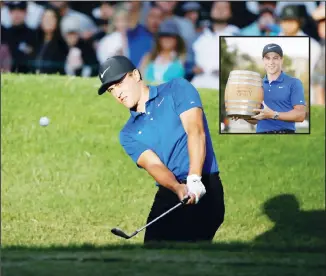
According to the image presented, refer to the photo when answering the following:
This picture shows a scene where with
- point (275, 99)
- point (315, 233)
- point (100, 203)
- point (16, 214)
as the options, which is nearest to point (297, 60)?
point (275, 99)

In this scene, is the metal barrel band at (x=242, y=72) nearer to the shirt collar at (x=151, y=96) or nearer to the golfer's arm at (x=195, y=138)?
the golfer's arm at (x=195, y=138)

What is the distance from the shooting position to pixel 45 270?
7625 millimetres

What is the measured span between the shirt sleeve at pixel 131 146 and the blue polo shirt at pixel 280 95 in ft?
2.90

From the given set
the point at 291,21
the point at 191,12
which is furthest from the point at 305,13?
the point at 191,12

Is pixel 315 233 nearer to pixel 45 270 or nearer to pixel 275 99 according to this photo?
pixel 275 99

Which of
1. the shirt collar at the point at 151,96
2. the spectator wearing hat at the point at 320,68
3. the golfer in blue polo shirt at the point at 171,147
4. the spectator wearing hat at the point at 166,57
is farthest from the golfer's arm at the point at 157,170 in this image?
the spectator wearing hat at the point at 320,68

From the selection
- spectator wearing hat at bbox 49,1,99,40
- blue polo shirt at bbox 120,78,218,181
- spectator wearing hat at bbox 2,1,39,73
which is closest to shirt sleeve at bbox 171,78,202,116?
blue polo shirt at bbox 120,78,218,181

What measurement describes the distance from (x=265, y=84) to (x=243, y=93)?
0.17m

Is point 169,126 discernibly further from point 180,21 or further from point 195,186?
point 180,21

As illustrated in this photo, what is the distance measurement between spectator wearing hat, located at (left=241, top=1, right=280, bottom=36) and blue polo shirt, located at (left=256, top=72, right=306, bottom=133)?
0.33m

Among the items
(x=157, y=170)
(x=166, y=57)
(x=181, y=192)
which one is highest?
(x=166, y=57)

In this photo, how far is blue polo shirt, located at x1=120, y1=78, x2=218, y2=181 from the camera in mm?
7652

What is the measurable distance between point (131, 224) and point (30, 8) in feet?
5.65

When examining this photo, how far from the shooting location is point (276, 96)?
7.97 m
